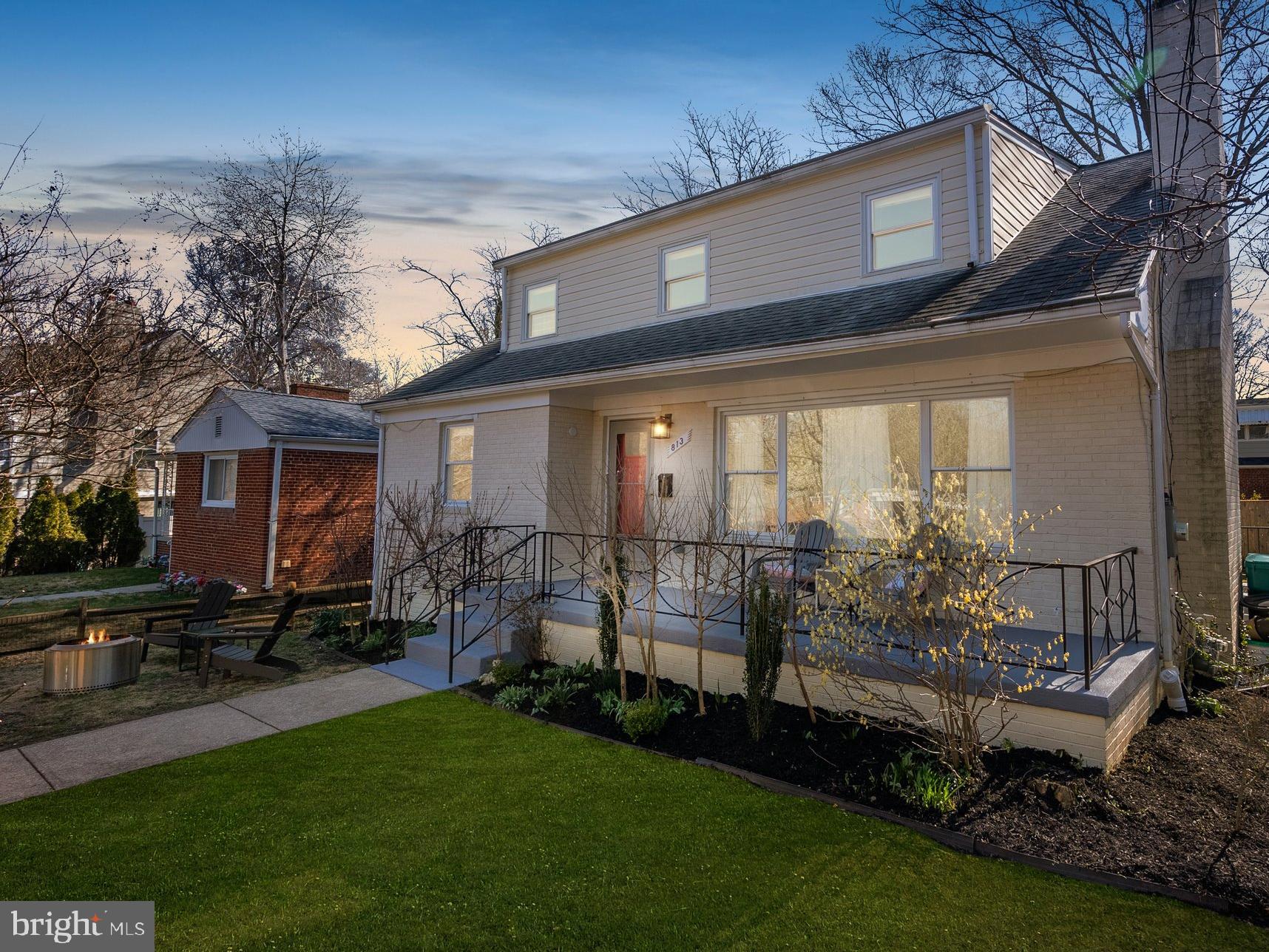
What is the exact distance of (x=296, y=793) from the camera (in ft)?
15.6

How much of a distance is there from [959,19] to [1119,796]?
45.6 feet

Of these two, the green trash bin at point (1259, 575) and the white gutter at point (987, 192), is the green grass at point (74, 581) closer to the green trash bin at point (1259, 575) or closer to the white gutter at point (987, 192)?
the white gutter at point (987, 192)

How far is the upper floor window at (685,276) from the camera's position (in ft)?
33.0

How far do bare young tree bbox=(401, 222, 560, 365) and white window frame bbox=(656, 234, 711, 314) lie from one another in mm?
14261

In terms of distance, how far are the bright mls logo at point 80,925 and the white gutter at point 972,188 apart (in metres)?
8.84

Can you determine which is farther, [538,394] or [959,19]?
[959,19]

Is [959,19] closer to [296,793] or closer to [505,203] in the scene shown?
[505,203]

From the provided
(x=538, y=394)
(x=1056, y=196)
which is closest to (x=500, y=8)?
(x=538, y=394)

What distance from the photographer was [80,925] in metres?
3.32

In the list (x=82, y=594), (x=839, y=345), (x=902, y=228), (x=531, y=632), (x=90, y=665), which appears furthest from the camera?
(x=82, y=594)

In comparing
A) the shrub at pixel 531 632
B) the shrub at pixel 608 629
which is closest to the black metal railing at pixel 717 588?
the shrub at pixel 531 632

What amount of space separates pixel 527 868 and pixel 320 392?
17122mm

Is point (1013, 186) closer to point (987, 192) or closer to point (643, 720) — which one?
point (987, 192)

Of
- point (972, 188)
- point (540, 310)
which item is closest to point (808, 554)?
point (972, 188)
